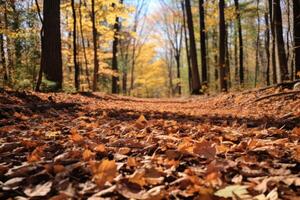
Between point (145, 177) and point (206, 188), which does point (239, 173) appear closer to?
point (206, 188)

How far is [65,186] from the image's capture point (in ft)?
5.86

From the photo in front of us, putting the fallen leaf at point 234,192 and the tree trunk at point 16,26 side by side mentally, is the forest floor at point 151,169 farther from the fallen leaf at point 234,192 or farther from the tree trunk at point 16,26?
the tree trunk at point 16,26

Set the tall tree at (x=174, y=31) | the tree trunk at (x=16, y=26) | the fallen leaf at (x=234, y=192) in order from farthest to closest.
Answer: the tall tree at (x=174, y=31)
the tree trunk at (x=16, y=26)
the fallen leaf at (x=234, y=192)

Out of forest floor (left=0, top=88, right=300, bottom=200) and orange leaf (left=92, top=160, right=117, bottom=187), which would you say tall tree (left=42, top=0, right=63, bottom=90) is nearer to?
forest floor (left=0, top=88, right=300, bottom=200)

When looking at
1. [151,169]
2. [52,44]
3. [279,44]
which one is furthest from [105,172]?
[52,44]

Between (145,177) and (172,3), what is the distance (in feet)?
111

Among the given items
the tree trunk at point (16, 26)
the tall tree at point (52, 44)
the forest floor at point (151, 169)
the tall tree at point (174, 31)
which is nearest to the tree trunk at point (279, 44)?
the tall tree at point (52, 44)

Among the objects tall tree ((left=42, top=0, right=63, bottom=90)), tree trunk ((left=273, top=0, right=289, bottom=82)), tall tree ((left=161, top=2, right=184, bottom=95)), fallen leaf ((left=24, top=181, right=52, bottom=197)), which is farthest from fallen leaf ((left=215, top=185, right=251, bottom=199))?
tall tree ((left=161, top=2, right=184, bottom=95))

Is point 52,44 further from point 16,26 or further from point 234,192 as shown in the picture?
point 234,192

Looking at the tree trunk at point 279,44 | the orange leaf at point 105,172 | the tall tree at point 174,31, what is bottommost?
the orange leaf at point 105,172


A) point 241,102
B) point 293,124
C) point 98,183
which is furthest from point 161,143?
point 241,102

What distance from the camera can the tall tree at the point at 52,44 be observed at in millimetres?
11211

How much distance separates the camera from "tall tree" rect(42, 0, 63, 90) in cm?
1121

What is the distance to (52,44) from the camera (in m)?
11.4
